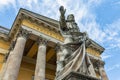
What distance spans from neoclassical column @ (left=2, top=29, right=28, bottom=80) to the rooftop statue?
26.5 ft

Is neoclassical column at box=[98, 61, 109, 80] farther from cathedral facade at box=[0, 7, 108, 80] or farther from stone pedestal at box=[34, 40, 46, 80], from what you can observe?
stone pedestal at box=[34, 40, 46, 80]

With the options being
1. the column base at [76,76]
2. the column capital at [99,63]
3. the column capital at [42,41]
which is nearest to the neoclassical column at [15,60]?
the column capital at [42,41]

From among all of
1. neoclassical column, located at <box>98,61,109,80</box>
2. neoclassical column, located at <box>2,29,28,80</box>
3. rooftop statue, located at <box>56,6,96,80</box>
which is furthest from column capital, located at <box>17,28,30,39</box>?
rooftop statue, located at <box>56,6,96,80</box>

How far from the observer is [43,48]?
52.9 ft

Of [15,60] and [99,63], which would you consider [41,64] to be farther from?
[99,63]

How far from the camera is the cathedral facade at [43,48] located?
453cm

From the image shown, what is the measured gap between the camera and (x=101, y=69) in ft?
69.1

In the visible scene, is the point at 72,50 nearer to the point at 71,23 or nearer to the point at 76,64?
the point at 76,64

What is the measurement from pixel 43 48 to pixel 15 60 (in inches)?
135

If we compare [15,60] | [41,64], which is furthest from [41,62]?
[15,60]

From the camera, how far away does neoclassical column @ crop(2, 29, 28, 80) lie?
40.3 feet

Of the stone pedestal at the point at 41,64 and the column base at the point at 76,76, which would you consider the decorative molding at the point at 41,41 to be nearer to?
the stone pedestal at the point at 41,64

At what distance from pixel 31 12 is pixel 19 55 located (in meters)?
5.81

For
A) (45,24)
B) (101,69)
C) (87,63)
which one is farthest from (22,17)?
(87,63)
